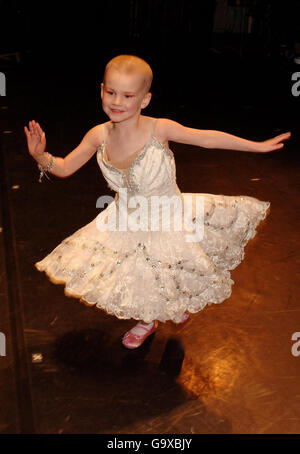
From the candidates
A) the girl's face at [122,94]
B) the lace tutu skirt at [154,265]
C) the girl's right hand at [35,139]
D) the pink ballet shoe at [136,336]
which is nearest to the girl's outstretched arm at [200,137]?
the girl's face at [122,94]

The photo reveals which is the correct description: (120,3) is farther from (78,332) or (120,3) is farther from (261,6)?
(78,332)

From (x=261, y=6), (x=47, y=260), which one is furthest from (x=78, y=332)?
(x=261, y=6)

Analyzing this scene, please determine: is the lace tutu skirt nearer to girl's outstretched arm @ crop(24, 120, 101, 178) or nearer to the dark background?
girl's outstretched arm @ crop(24, 120, 101, 178)

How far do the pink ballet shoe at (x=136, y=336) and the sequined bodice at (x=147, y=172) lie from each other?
0.58m

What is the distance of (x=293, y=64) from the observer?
29.0ft

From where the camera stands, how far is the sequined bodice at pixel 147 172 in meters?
2.21

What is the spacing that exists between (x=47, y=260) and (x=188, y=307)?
1.99 feet

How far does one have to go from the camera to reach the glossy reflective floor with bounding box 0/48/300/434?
2076mm

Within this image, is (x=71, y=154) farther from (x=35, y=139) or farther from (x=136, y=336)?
(x=136, y=336)

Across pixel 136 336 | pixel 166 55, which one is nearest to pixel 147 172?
pixel 136 336

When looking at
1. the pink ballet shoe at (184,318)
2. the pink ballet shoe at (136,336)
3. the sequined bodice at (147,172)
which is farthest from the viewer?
the pink ballet shoe at (184,318)

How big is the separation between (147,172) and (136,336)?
0.71m

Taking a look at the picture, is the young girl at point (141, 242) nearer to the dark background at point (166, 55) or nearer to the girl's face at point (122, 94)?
the girl's face at point (122, 94)

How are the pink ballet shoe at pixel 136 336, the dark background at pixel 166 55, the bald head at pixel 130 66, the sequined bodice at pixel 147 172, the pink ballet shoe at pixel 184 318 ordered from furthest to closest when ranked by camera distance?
1. the dark background at pixel 166 55
2. the pink ballet shoe at pixel 184 318
3. the pink ballet shoe at pixel 136 336
4. the sequined bodice at pixel 147 172
5. the bald head at pixel 130 66
